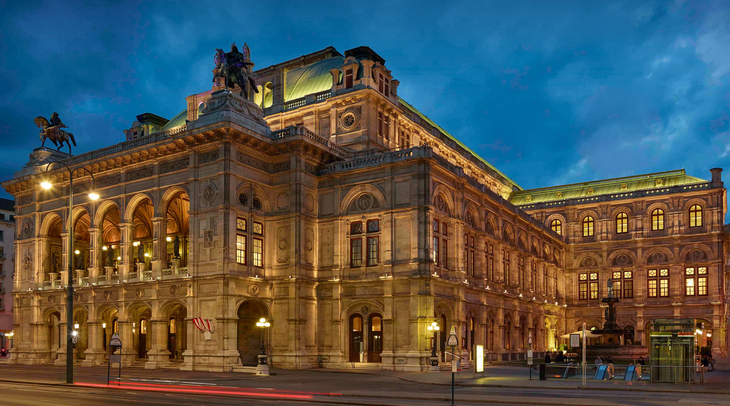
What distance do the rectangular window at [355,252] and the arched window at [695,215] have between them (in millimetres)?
47350

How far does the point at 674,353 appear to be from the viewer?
105 feet

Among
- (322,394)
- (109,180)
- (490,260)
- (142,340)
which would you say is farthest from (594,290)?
(322,394)

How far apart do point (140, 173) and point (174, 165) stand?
392 cm

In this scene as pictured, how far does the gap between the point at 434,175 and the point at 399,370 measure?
13.4 m

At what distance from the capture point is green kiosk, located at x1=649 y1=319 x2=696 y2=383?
104 ft

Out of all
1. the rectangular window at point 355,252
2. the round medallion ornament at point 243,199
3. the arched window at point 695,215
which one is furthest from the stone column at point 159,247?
the arched window at point 695,215

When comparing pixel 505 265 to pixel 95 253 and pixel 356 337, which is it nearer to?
pixel 356 337

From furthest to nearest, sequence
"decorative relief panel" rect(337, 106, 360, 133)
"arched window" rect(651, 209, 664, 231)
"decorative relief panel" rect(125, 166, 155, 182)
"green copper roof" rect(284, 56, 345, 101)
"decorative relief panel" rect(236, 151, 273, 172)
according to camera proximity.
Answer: "arched window" rect(651, 209, 664, 231)
"green copper roof" rect(284, 56, 345, 101)
"decorative relief panel" rect(337, 106, 360, 133)
"decorative relief panel" rect(125, 166, 155, 182)
"decorative relief panel" rect(236, 151, 273, 172)

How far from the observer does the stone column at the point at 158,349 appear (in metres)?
47.0

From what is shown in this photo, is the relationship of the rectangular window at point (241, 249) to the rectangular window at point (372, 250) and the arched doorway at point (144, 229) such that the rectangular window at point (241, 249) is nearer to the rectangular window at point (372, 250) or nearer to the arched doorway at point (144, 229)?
the rectangular window at point (372, 250)

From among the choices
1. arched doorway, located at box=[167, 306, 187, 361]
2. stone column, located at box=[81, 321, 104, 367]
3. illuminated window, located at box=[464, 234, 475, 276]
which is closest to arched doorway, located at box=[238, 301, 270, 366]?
arched doorway, located at box=[167, 306, 187, 361]

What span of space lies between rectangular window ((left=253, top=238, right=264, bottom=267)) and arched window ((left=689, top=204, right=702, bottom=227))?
174ft

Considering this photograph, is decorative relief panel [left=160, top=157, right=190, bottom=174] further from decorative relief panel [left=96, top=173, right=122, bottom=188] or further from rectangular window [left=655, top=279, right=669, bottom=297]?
rectangular window [left=655, top=279, right=669, bottom=297]

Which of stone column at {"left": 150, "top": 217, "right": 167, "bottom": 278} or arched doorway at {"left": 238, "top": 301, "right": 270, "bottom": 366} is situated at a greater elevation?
stone column at {"left": 150, "top": 217, "right": 167, "bottom": 278}
